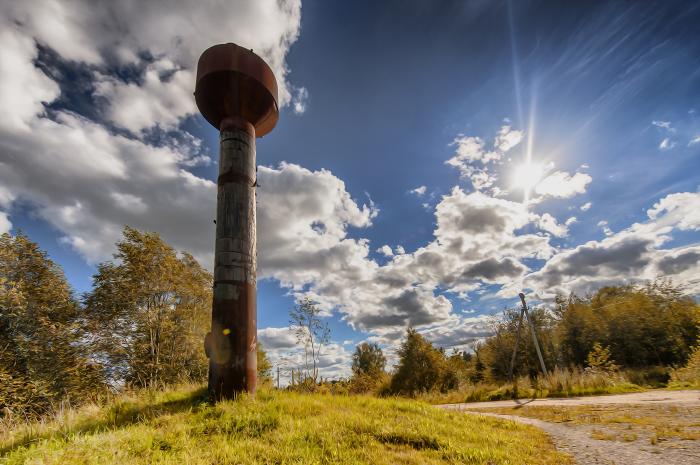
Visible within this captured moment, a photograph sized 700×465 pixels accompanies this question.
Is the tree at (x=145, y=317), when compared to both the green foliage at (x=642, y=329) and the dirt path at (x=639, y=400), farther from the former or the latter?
the green foliage at (x=642, y=329)

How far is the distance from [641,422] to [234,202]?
8.24 m

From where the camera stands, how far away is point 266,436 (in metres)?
3.98

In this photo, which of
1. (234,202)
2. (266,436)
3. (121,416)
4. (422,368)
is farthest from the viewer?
(422,368)

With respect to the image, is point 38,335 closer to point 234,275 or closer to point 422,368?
point 234,275

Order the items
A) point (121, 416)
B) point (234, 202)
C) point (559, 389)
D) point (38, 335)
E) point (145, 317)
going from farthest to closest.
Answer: point (145, 317) → point (38, 335) → point (559, 389) → point (234, 202) → point (121, 416)

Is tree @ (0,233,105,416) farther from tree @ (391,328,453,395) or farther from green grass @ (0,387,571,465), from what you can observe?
tree @ (391,328,453,395)

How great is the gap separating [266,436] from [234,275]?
128 inches

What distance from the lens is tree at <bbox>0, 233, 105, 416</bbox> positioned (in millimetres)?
13727

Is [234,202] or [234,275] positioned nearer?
[234,275]

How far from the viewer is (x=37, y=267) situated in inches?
645

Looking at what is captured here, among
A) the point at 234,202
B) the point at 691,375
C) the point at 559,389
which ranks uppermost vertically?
the point at 234,202

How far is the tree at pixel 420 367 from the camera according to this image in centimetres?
2409

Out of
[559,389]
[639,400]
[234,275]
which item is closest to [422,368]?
[559,389]

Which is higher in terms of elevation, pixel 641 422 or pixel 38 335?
pixel 38 335
